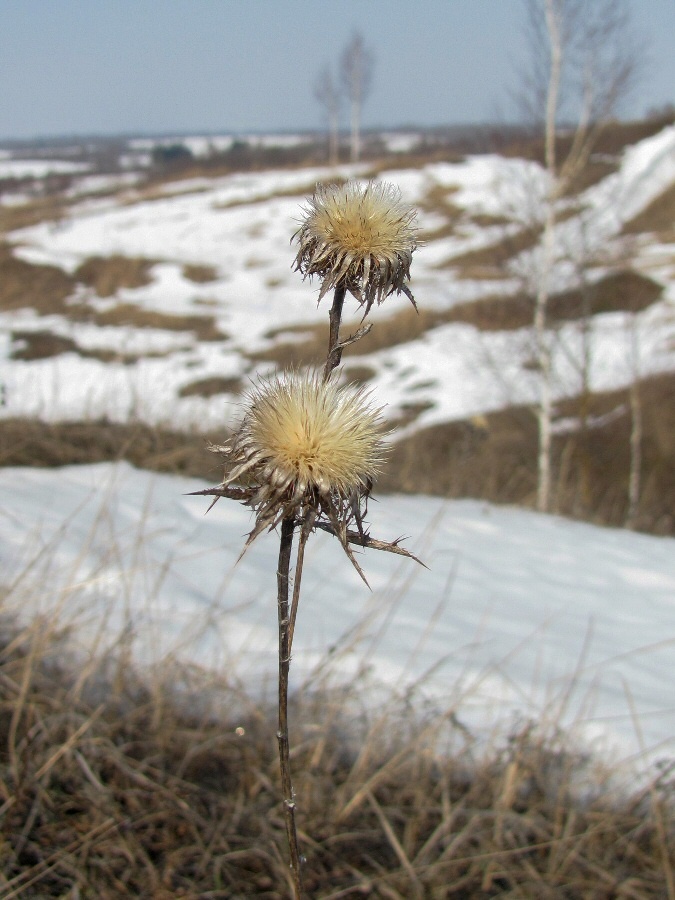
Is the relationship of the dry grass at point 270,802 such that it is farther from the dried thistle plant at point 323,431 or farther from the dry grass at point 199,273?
the dry grass at point 199,273

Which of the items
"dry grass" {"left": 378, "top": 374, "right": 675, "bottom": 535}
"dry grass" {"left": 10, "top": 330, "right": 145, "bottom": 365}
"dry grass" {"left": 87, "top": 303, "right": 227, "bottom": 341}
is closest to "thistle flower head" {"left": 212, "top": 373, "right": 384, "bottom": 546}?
"dry grass" {"left": 378, "top": 374, "right": 675, "bottom": 535}

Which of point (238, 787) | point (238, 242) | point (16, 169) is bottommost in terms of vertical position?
point (238, 787)

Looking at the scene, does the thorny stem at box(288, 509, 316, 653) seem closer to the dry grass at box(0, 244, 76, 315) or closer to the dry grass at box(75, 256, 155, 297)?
the dry grass at box(0, 244, 76, 315)

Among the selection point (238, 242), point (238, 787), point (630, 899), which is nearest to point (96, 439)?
point (238, 787)

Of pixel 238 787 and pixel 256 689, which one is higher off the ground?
pixel 256 689

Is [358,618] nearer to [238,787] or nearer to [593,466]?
[238,787]

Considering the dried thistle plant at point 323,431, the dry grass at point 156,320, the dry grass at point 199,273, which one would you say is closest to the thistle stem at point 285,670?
the dried thistle plant at point 323,431

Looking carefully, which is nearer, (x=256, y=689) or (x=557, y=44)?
(x=256, y=689)

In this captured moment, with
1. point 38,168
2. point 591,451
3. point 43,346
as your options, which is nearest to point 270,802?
point 591,451

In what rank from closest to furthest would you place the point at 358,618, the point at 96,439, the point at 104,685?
the point at 104,685, the point at 358,618, the point at 96,439
